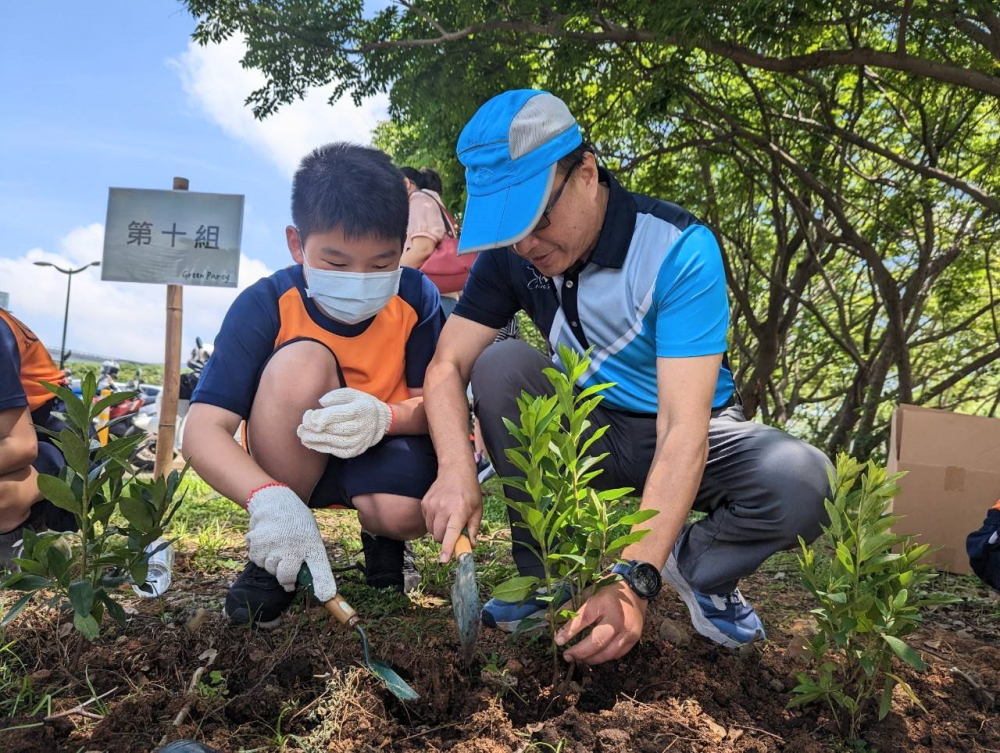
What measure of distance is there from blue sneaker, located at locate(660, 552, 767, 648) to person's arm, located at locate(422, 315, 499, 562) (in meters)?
0.80

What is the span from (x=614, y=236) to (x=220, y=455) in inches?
53.0

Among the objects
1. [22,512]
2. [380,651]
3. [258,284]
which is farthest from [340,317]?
[22,512]

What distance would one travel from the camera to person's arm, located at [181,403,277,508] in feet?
7.43

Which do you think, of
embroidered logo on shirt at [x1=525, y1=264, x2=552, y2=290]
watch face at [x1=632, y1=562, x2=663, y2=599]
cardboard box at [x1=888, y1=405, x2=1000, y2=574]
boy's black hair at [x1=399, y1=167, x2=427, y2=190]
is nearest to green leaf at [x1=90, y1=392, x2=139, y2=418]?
watch face at [x1=632, y1=562, x2=663, y2=599]

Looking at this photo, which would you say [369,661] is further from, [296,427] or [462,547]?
[296,427]

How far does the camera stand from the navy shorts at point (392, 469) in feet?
8.38

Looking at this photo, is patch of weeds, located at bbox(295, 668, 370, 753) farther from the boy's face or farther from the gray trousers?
the boy's face

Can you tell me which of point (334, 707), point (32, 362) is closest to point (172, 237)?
point (32, 362)

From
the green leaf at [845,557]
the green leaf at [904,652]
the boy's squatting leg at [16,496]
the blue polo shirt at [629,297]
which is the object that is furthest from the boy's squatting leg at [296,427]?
the green leaf at [904,652]

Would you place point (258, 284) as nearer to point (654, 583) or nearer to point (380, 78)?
point (654, 583)

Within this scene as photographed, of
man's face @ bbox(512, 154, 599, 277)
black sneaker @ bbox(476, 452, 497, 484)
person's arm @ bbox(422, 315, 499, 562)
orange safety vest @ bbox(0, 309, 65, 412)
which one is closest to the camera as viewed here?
person's arm @ bbox(422, 315, 499, 562)

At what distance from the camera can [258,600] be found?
2287 mm

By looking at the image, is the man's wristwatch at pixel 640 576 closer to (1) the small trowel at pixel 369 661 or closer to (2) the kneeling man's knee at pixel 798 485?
(1) the small trowel at pixel 369 661

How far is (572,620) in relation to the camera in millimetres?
1748
